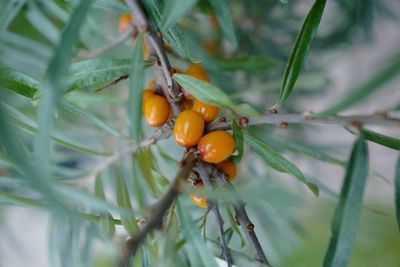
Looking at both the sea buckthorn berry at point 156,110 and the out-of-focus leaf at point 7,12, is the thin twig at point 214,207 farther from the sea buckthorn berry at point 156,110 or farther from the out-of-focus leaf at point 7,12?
the out-of-focus leaf at point 7,12

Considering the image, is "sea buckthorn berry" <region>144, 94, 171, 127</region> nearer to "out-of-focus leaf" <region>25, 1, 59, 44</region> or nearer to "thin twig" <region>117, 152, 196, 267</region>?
"thin twig" <region>117, 152, 196, 267</region>

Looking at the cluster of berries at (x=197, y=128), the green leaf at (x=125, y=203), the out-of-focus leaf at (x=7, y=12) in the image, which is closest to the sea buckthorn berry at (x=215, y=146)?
the cluster of berries at (x=197, y=128)

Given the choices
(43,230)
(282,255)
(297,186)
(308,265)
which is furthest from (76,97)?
(43,230)

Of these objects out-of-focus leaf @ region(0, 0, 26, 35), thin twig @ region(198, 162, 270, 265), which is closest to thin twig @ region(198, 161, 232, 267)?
thin twig @ region(198, 162, 270, 265)

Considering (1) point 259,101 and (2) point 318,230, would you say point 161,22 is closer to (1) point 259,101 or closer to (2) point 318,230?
(1) point 259,101

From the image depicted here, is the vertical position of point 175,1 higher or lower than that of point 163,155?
higher

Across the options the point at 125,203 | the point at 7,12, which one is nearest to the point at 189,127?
the point at 125,203
